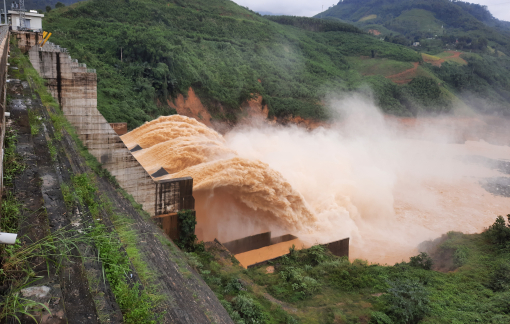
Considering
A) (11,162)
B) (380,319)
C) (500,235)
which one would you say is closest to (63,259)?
(11,162)

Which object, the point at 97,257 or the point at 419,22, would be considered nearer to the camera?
the point at 97,257

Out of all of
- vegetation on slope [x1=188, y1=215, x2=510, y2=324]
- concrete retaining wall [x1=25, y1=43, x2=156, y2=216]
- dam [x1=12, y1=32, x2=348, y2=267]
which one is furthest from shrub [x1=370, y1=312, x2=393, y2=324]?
concrete retaining wall [x1=25, y1=43, x2=156, y2=216]

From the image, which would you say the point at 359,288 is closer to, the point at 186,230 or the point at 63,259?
the point at 186,230

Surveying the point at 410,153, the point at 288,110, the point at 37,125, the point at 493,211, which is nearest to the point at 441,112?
the point at 410,153

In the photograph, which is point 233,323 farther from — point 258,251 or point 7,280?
point 258,251

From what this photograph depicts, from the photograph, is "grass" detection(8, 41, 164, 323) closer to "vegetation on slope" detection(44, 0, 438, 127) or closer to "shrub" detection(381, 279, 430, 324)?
"shrub" detection(381, 279, 430, 324)

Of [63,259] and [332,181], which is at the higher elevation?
[63,259]
